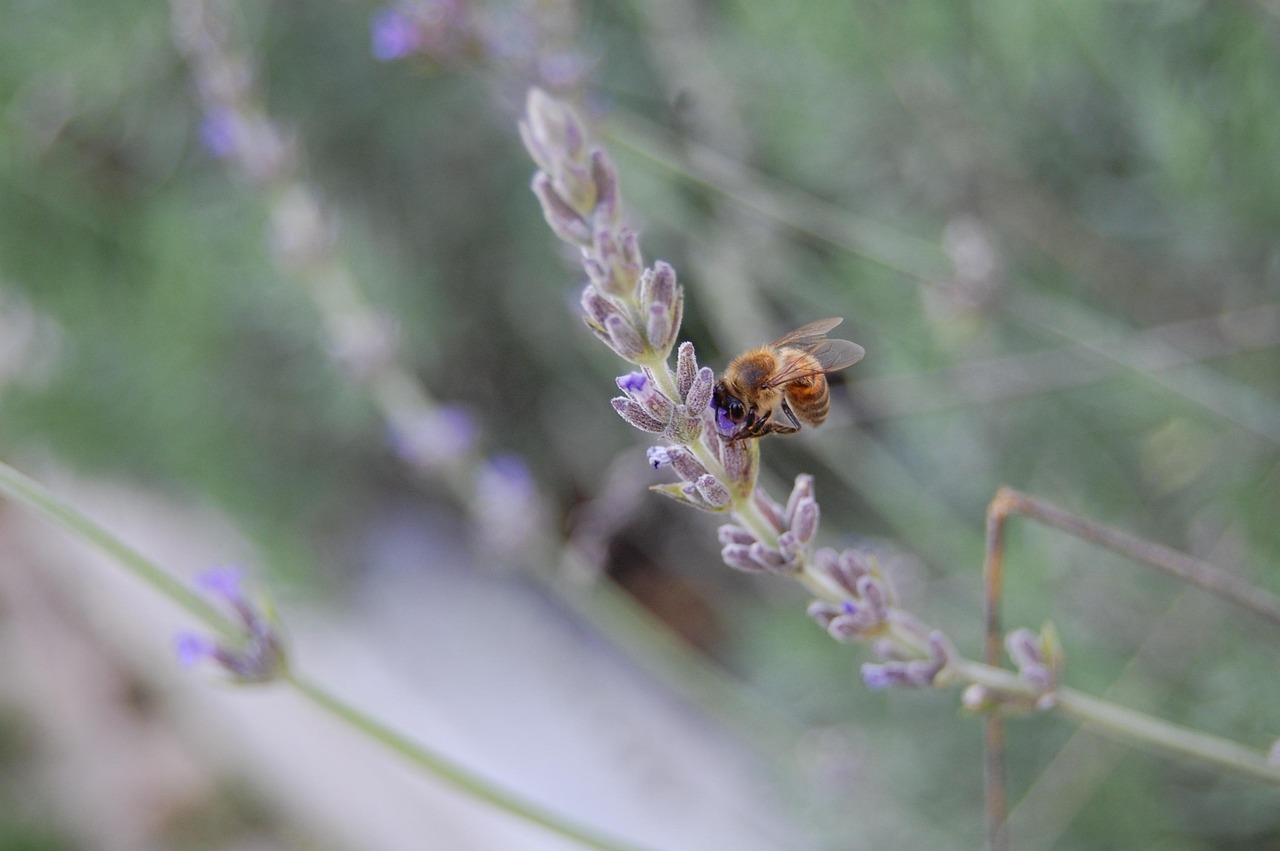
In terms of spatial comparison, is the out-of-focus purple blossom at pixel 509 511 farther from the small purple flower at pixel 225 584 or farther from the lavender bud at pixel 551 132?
the lavender bud at pixel 551 132

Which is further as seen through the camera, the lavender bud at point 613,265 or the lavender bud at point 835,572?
the lavender bud at point 835,572

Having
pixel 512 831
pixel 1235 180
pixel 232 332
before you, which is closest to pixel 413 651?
pixel 512 831

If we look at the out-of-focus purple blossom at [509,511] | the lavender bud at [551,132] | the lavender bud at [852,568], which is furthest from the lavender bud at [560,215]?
the out-of-focus purple blossom at [509,511]

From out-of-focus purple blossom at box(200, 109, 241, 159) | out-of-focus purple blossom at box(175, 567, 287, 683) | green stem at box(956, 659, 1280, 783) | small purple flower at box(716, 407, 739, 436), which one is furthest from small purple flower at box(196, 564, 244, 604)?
out-of-focus purple blossom at box(200, 109, 241, 159)

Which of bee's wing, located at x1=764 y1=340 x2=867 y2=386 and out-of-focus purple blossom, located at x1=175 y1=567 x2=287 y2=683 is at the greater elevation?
bee's wing, located at x1=764 y1=340 x2=867 y2=386

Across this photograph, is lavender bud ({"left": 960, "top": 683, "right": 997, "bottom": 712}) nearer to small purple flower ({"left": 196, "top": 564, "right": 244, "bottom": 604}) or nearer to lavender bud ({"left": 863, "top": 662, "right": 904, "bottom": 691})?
lavender bud ({"left": 863, "top": 662, "right": 904, "bottom": 691})

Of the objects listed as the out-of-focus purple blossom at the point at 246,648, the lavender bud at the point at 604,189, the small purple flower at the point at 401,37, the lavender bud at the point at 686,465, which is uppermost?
the small purple flower at the point at 401,37
